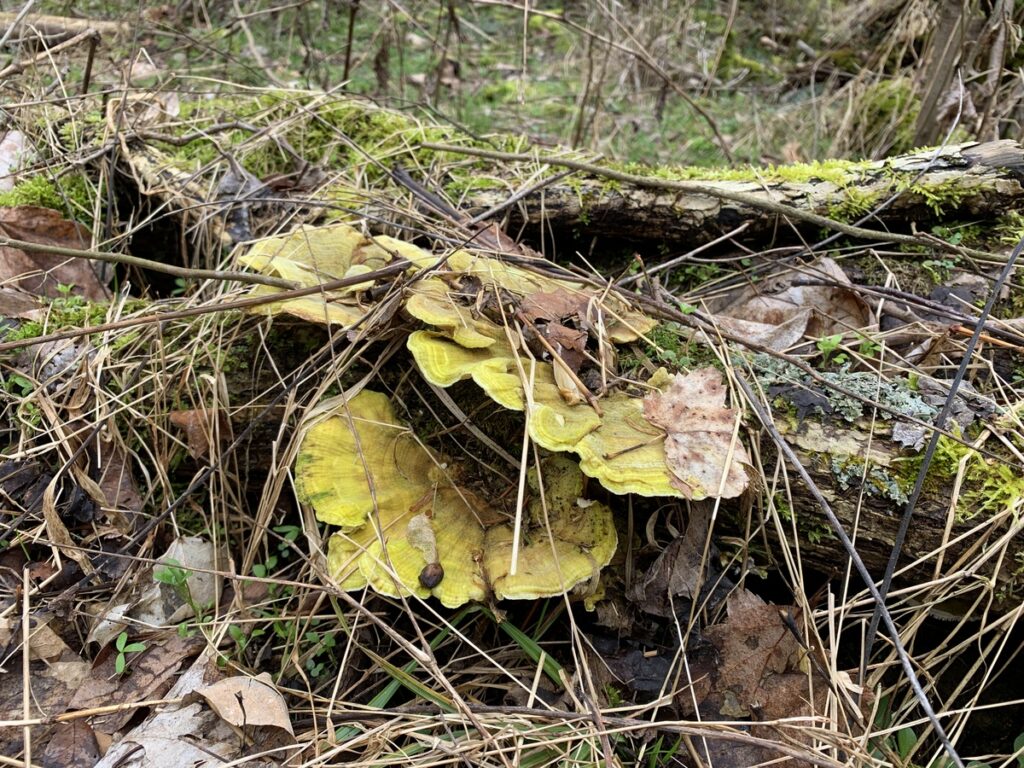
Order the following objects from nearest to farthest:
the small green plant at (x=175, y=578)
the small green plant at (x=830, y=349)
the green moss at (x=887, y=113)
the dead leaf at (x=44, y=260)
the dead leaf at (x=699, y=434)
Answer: the dead leaf at (x=699, y=434) < the small green plant at (x=175, y=578) < the small green plant at (x=830, y=349) < the dead leaf at (x=44, y=260) < the green moss at (x=887, y=113)

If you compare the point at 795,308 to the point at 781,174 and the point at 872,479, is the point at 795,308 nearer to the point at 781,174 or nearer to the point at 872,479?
the point at 781,174

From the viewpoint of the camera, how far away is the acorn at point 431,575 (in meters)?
1.87

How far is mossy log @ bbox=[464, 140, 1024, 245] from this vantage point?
279 cm

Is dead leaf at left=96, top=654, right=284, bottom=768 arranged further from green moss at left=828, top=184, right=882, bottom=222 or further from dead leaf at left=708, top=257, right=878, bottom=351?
green moss at left=828, top=184, right=882, bottom=222

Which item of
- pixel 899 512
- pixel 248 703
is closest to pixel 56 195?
pixel 248 703

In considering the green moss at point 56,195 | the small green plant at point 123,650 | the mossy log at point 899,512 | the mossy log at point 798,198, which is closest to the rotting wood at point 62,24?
the green moss at point 56,195

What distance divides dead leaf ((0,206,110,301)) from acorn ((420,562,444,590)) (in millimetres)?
1999

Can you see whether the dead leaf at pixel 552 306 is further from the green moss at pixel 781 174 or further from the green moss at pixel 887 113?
the green moss at pixel 887 113

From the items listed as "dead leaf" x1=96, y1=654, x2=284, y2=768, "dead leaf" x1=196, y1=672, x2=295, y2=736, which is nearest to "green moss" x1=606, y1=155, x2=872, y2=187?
"dead leaf" x1=196, y1=672, x2=295, y2=736

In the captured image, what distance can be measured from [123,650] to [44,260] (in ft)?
6.05

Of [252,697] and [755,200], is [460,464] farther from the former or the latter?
[755,200]

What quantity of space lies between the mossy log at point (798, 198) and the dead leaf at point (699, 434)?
3.56 ft

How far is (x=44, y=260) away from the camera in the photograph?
116 inches

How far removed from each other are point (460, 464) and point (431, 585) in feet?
1.57
